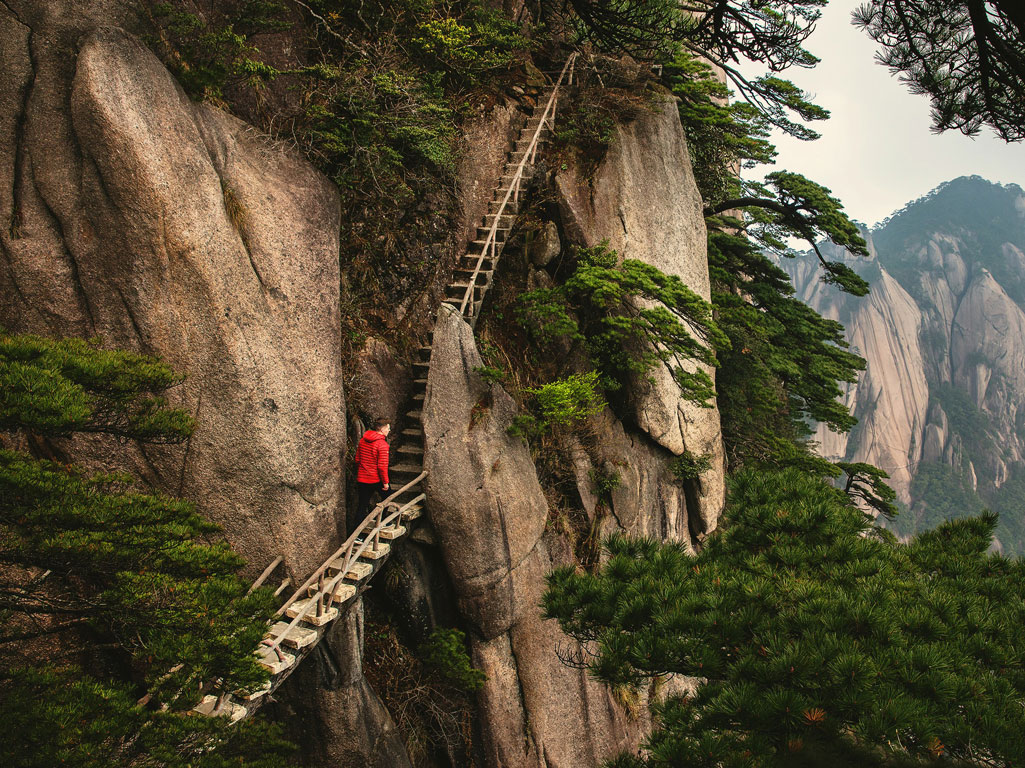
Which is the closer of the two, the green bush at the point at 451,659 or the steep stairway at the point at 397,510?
the steep stairway at the point at 397,510

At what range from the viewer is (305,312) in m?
7.20

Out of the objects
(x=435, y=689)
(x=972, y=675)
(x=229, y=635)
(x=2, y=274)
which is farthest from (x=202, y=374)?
(x=972, y=675)

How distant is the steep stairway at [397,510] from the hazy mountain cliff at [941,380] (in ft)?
203

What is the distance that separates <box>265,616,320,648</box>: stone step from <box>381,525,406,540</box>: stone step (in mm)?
1434

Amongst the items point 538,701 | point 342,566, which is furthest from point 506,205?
point 538,701

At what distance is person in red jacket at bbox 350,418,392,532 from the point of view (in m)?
7.41

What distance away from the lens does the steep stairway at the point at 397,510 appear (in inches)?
225

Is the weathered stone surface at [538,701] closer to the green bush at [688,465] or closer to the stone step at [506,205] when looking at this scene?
the green bush at [688,465]

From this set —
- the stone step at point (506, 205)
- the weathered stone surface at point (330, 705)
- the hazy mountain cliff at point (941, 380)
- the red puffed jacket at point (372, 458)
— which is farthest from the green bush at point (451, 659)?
the hazy mountain cliff at point (941, 380)

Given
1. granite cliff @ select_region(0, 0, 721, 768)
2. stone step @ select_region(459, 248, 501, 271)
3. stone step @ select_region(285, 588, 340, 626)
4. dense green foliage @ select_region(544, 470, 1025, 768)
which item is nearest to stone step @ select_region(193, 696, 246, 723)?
stone step @ select_region(285, 588, 340, 626)

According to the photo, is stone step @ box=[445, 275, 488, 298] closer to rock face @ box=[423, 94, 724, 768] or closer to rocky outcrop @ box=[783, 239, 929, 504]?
rock face @ box=[423, 94, 724, 768]

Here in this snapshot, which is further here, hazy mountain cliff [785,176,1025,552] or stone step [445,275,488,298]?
hazy mountain cliff [785,176,1025,552]

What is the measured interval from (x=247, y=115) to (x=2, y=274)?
11.5ft

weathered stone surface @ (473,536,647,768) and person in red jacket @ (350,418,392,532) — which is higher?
person in red jacket @ (350,418,392,532)
